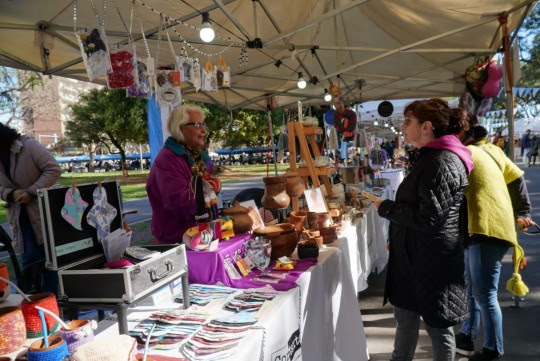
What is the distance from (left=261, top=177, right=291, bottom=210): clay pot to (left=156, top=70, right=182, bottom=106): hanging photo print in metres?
1.07

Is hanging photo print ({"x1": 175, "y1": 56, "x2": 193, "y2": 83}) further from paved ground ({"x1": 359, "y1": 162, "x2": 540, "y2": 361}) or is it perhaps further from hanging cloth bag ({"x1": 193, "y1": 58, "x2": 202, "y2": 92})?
paved ground ({"x1": 359, "y1": 162, "x2": 540, "y2": 361})

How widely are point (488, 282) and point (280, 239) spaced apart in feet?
4.52

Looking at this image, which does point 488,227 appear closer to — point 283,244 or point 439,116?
point 439,116

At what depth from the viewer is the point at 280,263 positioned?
1998 millimetres

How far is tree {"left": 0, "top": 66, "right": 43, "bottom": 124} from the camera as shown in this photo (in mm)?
20697

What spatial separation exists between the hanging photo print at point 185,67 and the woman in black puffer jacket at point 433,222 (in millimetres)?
1782

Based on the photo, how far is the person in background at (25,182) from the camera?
273 cm

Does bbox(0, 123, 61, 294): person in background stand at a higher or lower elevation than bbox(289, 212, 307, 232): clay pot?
higher

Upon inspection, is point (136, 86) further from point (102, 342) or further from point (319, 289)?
point (102, 342)

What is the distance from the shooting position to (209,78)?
327 cm

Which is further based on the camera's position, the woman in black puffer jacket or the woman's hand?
the woman's hand

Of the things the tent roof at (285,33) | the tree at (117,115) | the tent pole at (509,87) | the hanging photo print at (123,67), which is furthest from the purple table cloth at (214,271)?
the tree at (117,115)

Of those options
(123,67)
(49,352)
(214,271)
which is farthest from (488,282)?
(123,67)

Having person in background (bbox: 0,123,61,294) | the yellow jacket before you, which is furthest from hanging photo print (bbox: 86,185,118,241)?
the yellow jacket
